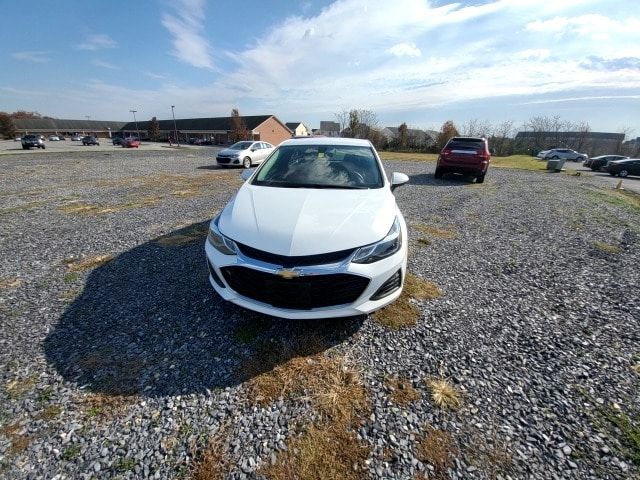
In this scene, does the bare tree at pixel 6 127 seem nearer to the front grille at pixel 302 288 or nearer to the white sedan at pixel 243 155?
the white sedan at pixel 243 155

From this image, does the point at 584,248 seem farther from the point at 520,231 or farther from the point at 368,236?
the point at 368,236

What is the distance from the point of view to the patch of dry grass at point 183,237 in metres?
4.82

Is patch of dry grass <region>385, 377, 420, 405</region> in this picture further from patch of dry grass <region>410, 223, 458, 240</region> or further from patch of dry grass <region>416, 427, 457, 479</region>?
patch of dry grass <region>410, 223, 458, 240</region>

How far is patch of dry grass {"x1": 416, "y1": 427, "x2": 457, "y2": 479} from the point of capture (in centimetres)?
168

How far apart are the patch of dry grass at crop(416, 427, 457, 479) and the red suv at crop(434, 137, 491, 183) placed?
11277mm

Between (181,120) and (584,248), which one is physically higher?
(181,120)

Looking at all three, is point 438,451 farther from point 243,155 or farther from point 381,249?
point 243,155

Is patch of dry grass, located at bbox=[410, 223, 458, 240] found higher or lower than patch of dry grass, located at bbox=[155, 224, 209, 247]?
lower

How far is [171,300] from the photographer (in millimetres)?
3176

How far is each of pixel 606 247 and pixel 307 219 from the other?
227 inches

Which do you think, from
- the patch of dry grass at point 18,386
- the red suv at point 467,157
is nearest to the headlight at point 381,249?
the patch of dry grass at point 18,386

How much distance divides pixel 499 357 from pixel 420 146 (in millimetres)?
41325

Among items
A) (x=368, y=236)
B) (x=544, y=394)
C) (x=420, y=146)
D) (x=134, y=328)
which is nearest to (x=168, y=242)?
(x=134, y=328)

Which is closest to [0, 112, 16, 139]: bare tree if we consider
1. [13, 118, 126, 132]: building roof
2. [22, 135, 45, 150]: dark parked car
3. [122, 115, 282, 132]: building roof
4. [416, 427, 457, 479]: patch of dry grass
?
[13, 118, 126, 132]: building roof
